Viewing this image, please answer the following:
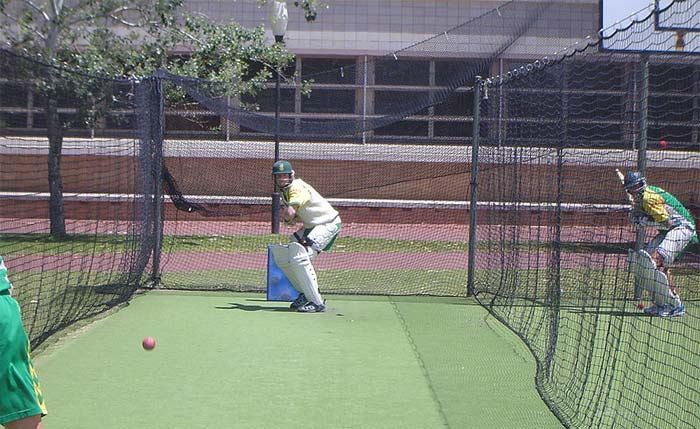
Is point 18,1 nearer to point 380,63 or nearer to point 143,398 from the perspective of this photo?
point 380,63

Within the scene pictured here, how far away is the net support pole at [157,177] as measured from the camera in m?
11.8

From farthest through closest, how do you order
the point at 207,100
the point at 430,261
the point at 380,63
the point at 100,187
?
the point at 380,63 → the point at 100,187 → the point at 430,261 → the point at 207,100

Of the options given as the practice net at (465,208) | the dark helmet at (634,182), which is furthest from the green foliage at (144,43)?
the dark helmet at (634,182)

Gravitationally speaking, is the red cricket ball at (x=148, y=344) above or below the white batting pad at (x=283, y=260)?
below

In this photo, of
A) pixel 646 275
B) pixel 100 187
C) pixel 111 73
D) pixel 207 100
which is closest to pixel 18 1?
pixel 111 73

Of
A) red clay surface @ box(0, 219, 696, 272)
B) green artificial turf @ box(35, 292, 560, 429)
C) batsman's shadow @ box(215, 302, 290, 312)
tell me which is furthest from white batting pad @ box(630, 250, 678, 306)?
batsman's shadow @ box(215, 302, 290, 312)

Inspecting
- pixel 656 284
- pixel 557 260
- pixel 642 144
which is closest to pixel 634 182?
pixel 642 144

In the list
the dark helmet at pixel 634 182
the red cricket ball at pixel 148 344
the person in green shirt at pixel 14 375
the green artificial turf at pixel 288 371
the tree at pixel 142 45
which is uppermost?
the tree at pixel 142 45

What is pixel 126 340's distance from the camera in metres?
8.54

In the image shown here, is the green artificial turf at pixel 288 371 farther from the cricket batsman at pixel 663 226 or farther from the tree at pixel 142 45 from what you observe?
the tree at pixel 142 45

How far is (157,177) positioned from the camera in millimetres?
11906

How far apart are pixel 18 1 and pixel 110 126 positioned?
248 inches

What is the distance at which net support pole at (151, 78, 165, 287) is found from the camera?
1181 cm

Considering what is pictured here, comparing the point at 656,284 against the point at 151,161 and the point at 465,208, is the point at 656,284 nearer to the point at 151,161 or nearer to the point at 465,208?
the point at 151,161
